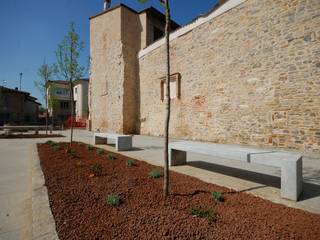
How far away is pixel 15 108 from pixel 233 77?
1128 inches

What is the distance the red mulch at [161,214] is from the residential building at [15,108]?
91.7ft

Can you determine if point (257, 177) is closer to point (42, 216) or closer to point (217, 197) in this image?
point (217, 197)

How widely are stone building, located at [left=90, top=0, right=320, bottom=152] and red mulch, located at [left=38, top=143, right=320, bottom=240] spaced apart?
16.7 ft

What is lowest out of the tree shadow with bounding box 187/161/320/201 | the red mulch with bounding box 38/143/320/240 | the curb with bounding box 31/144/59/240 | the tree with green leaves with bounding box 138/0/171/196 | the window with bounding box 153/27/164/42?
the tree shadow with bounding box 187/161/320/201

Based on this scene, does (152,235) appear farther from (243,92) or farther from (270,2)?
(270,2)

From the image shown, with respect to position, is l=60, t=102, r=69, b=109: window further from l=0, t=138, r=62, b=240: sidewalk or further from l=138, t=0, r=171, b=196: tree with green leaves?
l=138, t=0, r=171, b=196: tree with green leaves

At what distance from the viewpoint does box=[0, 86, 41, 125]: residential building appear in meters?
25.7

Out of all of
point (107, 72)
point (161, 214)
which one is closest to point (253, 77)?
point (161, 214)

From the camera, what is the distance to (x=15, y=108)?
88.0 feet

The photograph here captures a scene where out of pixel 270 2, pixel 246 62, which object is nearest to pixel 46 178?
pixel 246 62

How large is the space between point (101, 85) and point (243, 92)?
36.8 feet

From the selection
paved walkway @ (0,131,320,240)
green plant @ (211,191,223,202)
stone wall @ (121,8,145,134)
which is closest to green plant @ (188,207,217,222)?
green plant @ (211,191,223,202)

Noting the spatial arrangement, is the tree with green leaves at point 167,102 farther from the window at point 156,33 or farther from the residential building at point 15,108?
the residential building at point 15,108

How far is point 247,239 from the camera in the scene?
Result: 5.58ft
